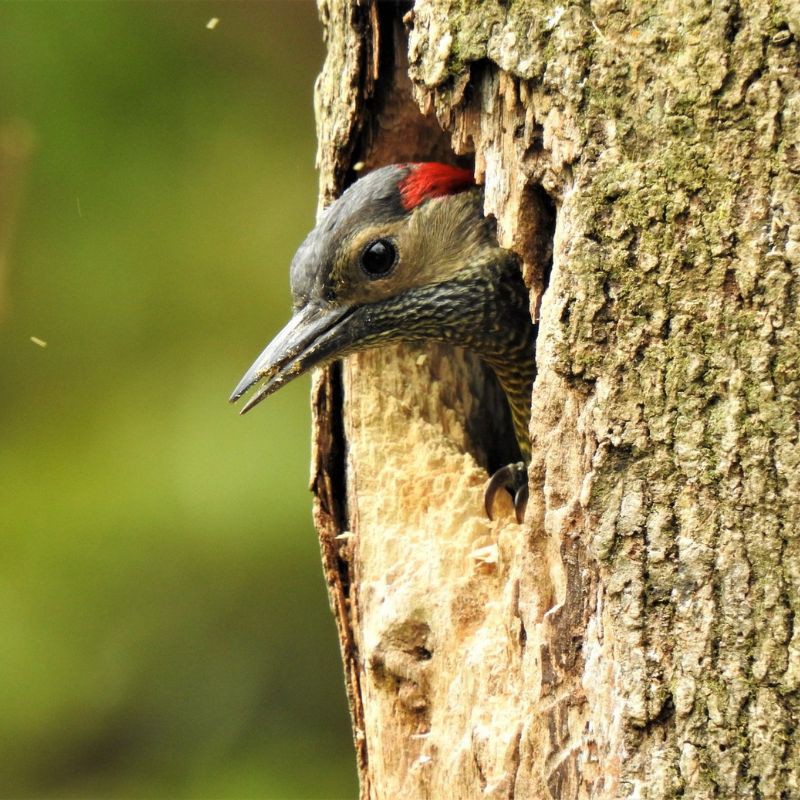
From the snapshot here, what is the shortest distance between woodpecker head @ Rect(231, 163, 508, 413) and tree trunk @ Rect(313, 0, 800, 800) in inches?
23.8

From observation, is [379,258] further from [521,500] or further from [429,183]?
[521,500]

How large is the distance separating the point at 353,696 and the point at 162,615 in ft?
7.50

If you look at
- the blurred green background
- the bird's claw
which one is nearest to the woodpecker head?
the bird's claw

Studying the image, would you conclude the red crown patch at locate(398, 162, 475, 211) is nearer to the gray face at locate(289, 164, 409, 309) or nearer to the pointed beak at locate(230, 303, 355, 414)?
the gray face at locate(289, 164, 409, 309)

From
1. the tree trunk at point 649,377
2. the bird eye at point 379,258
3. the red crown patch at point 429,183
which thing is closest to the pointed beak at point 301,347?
the bird eye at point 379,258

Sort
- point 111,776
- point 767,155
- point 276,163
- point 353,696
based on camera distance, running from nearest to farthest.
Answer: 1. point 767,155
2. point 353,696
3. point 111,776
4. point 276,163

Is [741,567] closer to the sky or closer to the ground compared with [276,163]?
→ closer to the ground

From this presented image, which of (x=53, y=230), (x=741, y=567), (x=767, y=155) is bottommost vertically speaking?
(x=741, y=567)

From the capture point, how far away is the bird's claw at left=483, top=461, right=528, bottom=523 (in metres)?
2.96

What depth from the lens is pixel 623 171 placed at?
1945mm

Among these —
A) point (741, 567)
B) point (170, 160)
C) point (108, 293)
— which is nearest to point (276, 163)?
point (170, 160)

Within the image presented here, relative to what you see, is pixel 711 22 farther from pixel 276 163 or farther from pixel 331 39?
pixel 276 163

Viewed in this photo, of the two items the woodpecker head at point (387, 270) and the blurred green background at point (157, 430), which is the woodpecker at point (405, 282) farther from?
the blurred green background at point (157, 430)

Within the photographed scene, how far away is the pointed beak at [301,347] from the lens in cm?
282
